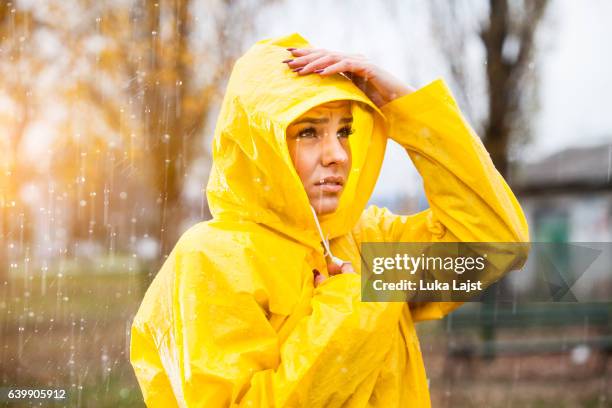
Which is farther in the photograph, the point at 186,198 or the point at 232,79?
the point at 186,198

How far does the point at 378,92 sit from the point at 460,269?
1.08ft

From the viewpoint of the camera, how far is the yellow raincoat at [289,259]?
3.13ft

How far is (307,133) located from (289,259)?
198mm

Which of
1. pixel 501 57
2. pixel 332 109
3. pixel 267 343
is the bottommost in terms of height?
pixel 267 343

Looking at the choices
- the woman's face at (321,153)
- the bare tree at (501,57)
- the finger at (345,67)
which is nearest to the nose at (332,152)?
the woman's face at (321,153)

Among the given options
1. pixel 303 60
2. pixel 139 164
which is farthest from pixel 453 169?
pixel 139 164

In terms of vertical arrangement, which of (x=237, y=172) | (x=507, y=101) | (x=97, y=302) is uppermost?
(x=507, y=101)

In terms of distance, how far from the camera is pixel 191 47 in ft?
9.20

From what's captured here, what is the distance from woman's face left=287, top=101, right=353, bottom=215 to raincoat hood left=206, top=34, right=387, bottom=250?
0.03 m

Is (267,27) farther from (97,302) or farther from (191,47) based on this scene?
(97,302)

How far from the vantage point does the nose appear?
1045mm

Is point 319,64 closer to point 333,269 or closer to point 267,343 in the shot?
point 333,269

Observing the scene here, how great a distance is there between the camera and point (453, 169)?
1.11 meters

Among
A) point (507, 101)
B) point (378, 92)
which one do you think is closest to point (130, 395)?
point (378, 92)
